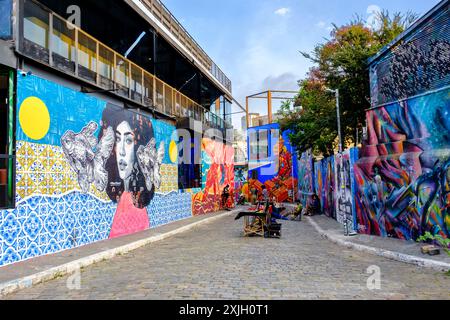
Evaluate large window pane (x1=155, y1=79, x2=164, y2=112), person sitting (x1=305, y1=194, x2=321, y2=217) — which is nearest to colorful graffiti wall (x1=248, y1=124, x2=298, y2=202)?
person sitting (x1=305, y1=194, x2=321, y2=217)

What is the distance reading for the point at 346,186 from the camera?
15156mm

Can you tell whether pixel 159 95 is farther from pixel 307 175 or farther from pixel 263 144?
pixel 263 144

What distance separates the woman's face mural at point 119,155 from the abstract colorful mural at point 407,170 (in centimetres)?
795

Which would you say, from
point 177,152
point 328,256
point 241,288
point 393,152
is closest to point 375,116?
point 393,152

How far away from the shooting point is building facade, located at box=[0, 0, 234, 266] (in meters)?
8.85

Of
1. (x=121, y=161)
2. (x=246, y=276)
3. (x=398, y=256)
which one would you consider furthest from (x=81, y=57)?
(x=398, y=256)

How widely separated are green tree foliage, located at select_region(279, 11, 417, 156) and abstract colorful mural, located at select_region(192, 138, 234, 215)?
5279mm

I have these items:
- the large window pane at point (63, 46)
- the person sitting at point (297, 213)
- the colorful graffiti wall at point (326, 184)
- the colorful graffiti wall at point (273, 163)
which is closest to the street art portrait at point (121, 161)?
the large window pane at point (63, 46)

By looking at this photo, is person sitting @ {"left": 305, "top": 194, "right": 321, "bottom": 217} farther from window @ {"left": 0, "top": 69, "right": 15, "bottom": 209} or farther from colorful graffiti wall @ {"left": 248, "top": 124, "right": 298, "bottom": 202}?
window @ {"left": 0, "top": 69, "right": 15, "bottom": 209}

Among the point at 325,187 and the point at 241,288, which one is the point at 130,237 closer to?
the point at 241,288

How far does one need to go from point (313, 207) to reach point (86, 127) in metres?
15.1

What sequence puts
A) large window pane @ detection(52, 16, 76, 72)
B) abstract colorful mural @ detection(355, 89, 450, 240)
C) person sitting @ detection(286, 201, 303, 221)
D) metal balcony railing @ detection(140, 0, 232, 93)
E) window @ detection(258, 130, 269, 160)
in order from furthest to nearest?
window @ detection(258, 130, 269, 160), person sitting @ detection(286, 201, 303, 221), metal balcony railing @ detection(140, 0, 232, 93), large window pane @ detection(52, 16, 76, 72), abstract colorful mural @ detection(355, 89, 450, 240)

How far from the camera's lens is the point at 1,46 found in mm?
→ 8383
